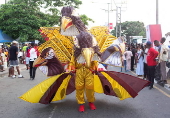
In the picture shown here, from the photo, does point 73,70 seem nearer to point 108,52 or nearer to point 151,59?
point 108,52

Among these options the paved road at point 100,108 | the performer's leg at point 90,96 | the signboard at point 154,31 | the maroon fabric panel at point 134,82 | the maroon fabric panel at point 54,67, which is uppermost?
the signboard at point 154,31

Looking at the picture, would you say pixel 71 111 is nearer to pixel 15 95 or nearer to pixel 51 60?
pixel 51 60

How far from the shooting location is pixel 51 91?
17.6 feet

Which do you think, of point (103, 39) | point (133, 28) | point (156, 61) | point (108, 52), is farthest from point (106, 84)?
point (133, 28)

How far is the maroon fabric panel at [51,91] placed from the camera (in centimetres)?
535

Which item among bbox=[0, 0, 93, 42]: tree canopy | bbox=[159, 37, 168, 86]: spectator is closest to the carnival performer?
bbox=[159, 37, 168, 86]: spectator

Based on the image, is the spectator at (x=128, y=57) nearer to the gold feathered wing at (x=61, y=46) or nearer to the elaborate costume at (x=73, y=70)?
the elaborate costume at (x=73, y=70)

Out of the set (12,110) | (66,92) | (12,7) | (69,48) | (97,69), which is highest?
(12,7)

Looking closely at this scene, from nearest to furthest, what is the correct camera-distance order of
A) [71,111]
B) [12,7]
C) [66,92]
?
[71,111] < [66,92] < [12,7]

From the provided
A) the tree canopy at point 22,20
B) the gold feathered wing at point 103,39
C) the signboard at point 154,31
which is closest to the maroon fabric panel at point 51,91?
A: the gold feathered wing at point 103,39

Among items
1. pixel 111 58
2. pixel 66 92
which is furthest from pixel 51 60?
pixel 111 58

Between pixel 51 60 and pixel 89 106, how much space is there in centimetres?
140

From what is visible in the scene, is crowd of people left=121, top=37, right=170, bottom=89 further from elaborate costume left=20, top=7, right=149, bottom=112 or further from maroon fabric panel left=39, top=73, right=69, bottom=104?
maroon fabric panel left=39, top=73, right=69, bottom=104

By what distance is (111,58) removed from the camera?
17.4ft
